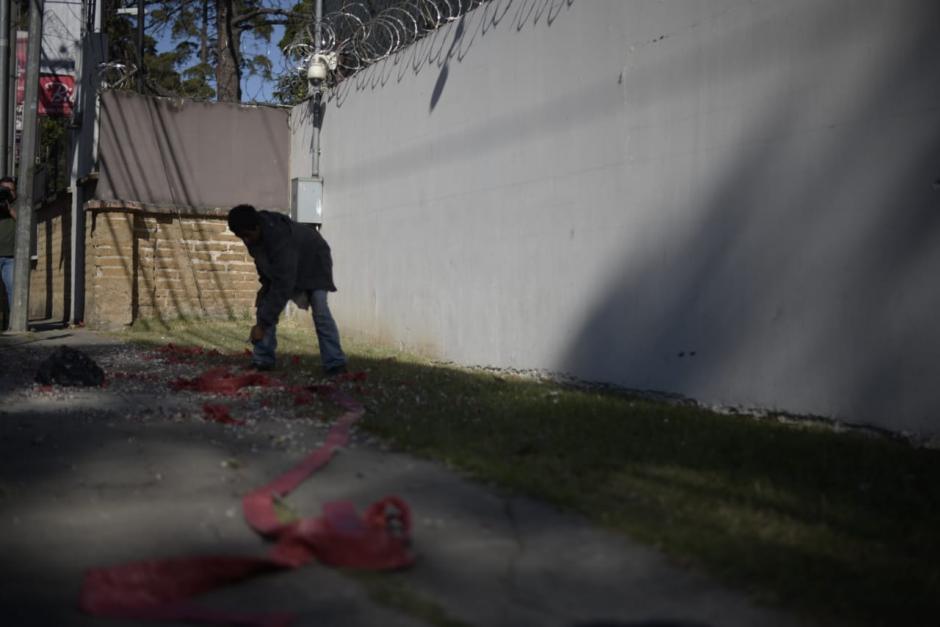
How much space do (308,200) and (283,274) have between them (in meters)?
6.84

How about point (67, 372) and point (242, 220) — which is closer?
point (67, 372)

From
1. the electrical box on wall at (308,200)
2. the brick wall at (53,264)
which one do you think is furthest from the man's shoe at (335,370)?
the brick wall at (53,264)

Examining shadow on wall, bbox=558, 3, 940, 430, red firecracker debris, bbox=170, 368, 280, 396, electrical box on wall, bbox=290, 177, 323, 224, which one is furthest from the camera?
electrical box on wall, bbox=290, 177, 323, 224

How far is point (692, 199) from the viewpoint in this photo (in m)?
7.22

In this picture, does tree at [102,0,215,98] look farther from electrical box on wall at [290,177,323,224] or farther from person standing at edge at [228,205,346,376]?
person standing at edge at [228,205,346,376]

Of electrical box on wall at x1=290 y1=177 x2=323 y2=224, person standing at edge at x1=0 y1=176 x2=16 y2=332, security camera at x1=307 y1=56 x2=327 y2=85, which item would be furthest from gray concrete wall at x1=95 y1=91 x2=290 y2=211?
security camera at x1=307 y1=56 x2=327 y2=85

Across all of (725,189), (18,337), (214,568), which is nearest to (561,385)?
(725,189)

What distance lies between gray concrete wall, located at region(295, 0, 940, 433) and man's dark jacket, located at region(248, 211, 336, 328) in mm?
1867

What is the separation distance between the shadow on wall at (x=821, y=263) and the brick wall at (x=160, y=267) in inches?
399

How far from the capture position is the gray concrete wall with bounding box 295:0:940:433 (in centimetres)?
570

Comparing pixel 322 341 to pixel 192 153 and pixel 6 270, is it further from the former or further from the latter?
pixel 192 153

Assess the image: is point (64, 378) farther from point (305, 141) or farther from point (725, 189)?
point (305, 141)

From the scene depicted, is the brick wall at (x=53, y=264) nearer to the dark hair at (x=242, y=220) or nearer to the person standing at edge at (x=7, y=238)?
the person standing at edge at (x=7, y=238)

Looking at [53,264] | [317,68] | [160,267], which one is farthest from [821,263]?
[53,264]
